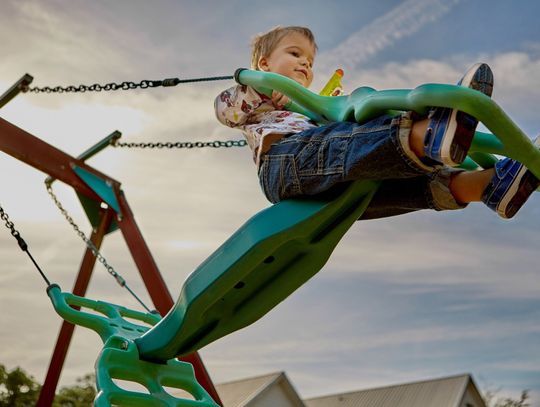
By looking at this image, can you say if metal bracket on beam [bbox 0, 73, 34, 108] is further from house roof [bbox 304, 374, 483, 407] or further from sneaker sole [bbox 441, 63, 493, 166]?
house roof [bbox 304, 374, 483, 407]

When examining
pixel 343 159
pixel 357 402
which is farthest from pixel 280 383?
pixel 343 159

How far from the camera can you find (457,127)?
2.58 m

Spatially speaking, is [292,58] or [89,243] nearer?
[292,58]

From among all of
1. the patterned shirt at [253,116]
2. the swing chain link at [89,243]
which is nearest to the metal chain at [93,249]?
the swing chain link at [89,243]

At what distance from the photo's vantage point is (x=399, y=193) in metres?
3.22

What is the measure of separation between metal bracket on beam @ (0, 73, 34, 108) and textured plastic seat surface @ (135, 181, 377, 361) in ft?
8.86

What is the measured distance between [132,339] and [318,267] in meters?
1.24

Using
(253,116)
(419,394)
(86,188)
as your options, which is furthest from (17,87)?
(419,394)

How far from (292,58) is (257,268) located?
94 centimetres

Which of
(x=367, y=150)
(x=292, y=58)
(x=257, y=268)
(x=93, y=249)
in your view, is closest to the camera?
(x=367, y=150)

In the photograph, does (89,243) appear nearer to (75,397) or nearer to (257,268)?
(257,268)

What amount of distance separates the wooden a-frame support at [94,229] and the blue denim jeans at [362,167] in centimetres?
289

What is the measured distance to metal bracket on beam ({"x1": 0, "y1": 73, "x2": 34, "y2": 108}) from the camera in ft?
19.3

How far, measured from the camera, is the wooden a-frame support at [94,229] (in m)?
5.93
